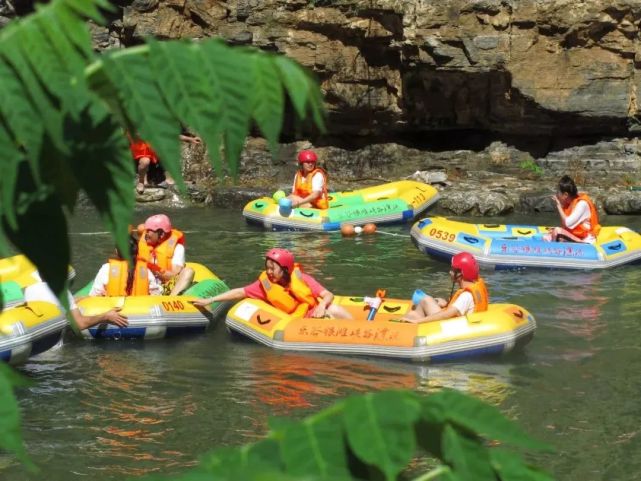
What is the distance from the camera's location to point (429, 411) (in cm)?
140

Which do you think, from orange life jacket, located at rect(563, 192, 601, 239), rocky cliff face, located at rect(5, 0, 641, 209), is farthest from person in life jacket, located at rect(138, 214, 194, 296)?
rocky cliff face, located at rect(5, 0, 641, 209)

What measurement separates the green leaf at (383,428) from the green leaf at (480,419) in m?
0.04

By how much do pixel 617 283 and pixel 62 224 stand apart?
11068mm

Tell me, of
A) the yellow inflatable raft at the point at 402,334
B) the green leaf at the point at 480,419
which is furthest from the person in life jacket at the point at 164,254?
the green leaf at the point at 480,419

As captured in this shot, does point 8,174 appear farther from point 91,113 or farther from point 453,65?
point 453,65

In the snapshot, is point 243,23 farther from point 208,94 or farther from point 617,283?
point 208,94

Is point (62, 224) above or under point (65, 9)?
under

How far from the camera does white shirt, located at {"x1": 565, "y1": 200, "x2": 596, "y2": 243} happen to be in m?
12.5

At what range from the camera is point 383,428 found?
1356mm

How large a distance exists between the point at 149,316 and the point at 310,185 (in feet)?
20.2

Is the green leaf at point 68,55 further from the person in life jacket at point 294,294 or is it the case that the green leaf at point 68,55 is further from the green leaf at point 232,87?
the person in life jacket at point 294,294

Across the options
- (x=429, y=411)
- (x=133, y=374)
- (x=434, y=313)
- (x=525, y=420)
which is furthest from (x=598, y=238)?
(x=429, y=411)

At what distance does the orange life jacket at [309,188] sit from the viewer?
50.2ft

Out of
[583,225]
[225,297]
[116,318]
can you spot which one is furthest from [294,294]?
[583,225]
